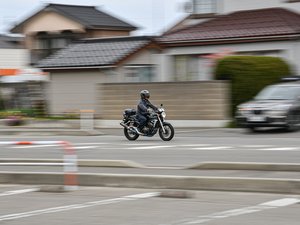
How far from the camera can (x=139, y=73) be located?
32531 mm

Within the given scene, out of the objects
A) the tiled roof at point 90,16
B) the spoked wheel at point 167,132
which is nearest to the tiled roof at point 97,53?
the tiled roof at point 90,16

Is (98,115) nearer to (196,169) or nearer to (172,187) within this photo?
(196,169)

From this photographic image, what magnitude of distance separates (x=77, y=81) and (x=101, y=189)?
2227 centimetres

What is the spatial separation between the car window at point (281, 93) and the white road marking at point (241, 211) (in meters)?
13.6

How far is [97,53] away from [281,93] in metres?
12.3

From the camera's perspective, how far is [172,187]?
10383 millimetres

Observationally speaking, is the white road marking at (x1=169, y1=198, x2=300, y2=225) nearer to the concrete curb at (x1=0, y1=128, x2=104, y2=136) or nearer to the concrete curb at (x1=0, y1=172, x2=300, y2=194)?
the concrete curb at (x1=0, y1=172, x2=300, y2=194)

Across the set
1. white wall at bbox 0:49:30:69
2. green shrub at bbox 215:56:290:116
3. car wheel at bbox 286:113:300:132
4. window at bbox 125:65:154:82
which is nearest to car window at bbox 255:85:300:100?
car wheel at bbox 286:113:300:132

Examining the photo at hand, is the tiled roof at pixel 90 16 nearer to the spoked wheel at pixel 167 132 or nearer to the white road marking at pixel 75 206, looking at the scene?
the spoked wheel at pixel 167 132

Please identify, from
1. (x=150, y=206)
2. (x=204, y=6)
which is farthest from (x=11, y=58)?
(x=150, y=206)

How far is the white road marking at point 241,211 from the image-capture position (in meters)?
7.93

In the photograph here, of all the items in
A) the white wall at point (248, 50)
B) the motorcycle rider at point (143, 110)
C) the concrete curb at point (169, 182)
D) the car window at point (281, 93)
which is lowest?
the concrete curb at point (169, 182)

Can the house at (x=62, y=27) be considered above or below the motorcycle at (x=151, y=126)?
above

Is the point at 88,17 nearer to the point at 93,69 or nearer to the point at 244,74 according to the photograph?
the point at 93,69
